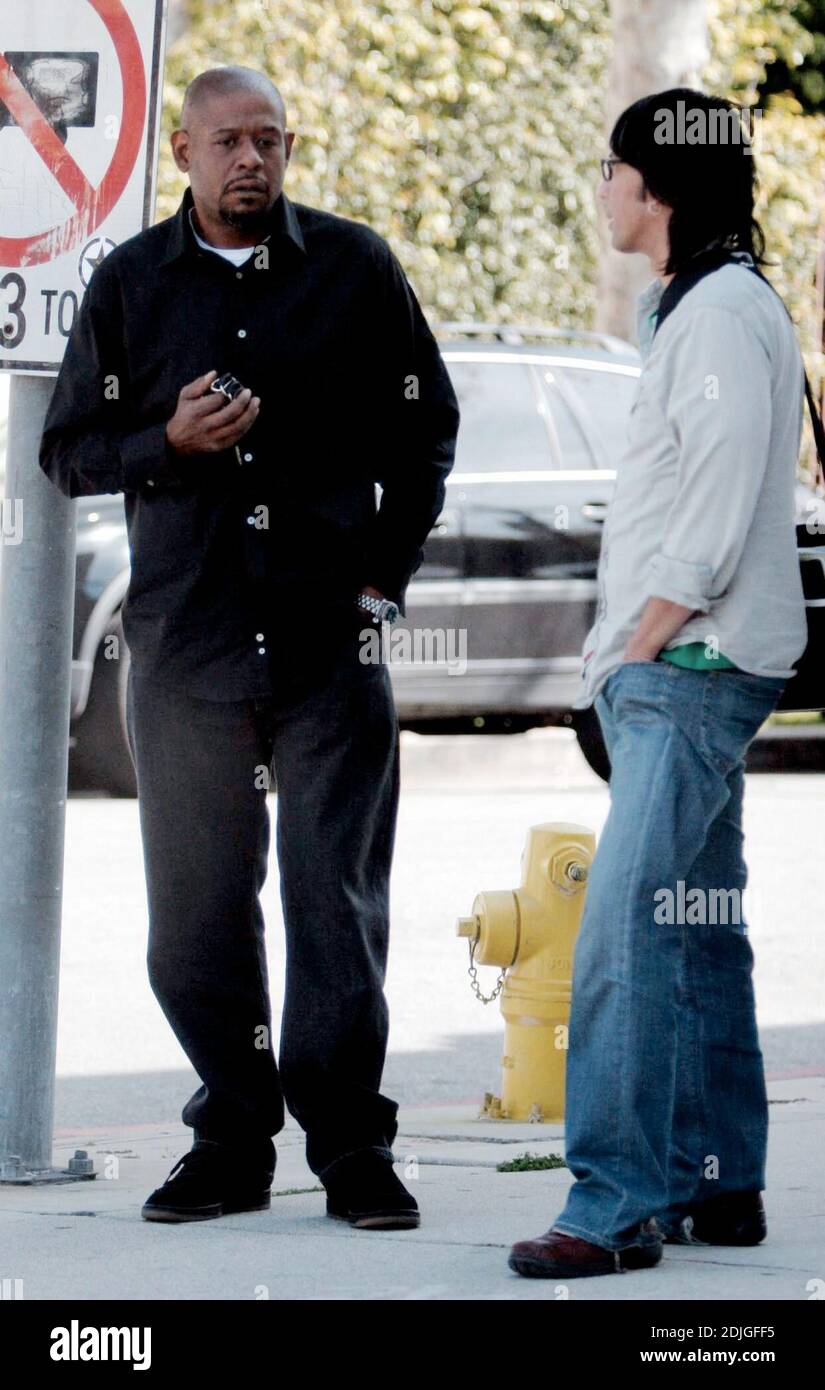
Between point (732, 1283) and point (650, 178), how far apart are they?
1.73 metres

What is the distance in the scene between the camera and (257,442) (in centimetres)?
429

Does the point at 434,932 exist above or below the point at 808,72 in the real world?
below

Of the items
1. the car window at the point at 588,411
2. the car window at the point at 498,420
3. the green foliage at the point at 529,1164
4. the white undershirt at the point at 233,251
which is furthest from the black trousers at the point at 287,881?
the car window at the point at 588,411

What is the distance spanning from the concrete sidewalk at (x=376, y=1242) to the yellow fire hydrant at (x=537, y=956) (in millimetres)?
360

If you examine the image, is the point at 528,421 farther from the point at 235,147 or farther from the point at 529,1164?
the point at 235,147

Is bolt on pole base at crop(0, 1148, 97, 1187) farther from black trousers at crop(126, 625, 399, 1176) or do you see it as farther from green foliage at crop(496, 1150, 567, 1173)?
green foliage at crop(496, 1150, 567, 1173)

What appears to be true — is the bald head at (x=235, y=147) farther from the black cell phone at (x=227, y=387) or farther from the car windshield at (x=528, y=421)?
the car windshield at (x=528, y=421)

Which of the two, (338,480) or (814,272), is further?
(814,272)

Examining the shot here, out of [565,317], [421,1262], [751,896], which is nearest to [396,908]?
[751,896]

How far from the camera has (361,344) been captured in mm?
4363

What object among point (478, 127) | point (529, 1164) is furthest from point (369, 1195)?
point (478, 127)

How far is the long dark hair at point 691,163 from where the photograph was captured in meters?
3.96

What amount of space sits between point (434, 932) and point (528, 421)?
13.2 ft

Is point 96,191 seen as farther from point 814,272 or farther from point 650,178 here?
point 814,272
